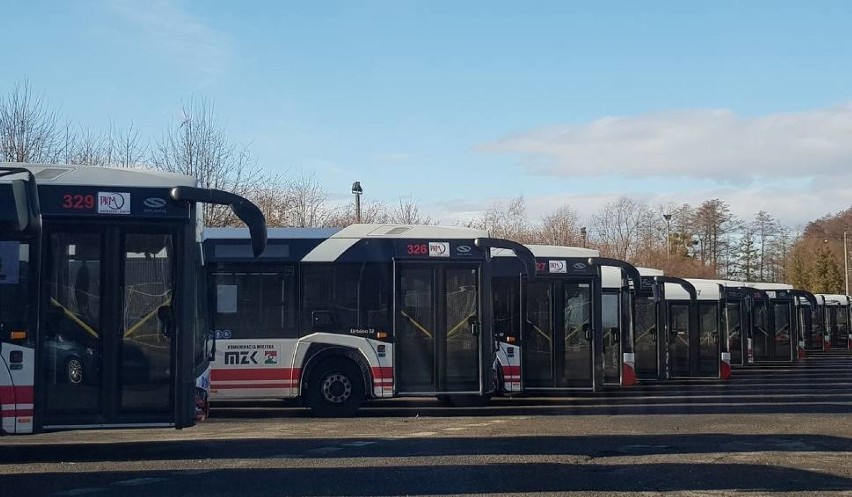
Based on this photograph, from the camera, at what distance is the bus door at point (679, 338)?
25.6 m

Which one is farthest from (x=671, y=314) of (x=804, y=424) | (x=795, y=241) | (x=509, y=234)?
(x=795, y=241)

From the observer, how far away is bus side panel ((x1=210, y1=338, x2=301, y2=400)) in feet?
54.6

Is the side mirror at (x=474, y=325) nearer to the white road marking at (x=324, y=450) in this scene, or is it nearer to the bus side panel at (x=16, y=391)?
the white road marking at (x=324, y=450)

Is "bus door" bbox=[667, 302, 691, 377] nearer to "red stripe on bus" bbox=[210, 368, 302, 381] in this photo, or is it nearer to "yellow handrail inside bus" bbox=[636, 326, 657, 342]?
"yellow handrail inside bus" bbox=[636, 326, 657, 342]

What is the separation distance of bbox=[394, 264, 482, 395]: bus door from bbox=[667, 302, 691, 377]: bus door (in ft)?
33.6

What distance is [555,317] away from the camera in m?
19.7

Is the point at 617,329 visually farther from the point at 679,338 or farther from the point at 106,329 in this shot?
the point at 106,329

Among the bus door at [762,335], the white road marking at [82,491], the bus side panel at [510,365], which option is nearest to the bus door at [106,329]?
the white road marking at [82,491]

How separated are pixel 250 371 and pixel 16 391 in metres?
5.99

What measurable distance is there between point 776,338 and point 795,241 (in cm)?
4809

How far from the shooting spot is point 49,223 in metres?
11.4

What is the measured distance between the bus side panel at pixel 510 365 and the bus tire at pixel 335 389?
11.1 ft

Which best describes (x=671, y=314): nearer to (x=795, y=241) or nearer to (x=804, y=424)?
(x=804, y=424)

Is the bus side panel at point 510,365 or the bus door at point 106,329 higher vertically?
the bus door at point 106,329
